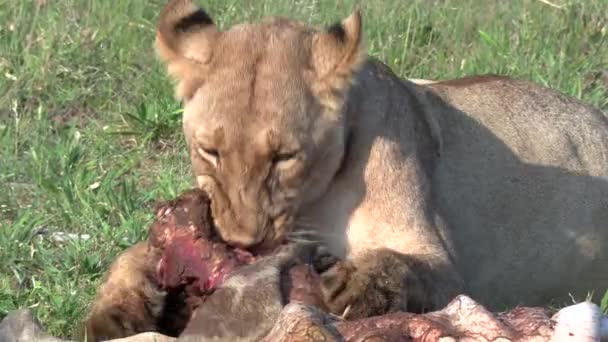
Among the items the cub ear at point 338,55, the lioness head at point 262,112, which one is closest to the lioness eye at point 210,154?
the lioness head at point 262,112

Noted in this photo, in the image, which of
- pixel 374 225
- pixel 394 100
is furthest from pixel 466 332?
pixel 394 100

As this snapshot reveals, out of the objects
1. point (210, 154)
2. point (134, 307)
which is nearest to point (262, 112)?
point (210, 154)

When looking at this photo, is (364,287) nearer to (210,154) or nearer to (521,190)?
(210,154)

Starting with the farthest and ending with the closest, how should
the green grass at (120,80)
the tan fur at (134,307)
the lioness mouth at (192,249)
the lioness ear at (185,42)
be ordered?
1. the green grass at (120,80)
2. the lioness ear at (185,42)
3. the tan fur at (134,307)
4. the lioness mouth at (192,249)

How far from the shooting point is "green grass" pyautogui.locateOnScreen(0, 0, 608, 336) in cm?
496

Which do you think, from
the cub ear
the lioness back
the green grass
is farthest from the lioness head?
the green grass

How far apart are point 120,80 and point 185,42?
2.38 m

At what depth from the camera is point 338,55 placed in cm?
376

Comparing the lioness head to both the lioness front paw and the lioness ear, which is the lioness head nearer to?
the lioness ear

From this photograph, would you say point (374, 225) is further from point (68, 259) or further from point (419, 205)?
point (68, 259)

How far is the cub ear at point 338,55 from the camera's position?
3738 millimetres

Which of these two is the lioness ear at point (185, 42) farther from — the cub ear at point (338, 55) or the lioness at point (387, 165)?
the cub ear at point (338, 55)

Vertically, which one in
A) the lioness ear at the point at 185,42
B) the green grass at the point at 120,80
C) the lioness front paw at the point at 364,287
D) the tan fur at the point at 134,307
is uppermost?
the lioness ear at the point at 185,42

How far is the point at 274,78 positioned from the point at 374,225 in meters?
0.55
